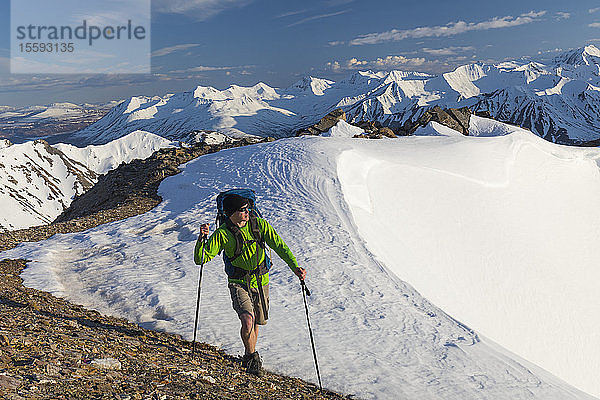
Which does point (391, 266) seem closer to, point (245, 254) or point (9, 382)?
point (245, 254)

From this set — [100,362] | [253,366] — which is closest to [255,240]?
[253,366]

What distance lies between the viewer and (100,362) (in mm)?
6457

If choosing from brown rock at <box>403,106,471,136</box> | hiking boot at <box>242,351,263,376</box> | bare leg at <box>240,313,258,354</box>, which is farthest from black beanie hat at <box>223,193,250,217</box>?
brown rock at <box>403,106,471,136</box>

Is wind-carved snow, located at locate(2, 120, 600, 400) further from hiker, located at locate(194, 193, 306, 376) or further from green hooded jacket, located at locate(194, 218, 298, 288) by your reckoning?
green hooded jacket, located at locate(194, 218, 298, 288)

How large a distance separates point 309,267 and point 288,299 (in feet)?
5.79

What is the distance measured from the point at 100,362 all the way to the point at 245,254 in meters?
2.67

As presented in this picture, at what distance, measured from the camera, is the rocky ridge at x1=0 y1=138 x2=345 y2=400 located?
557cm

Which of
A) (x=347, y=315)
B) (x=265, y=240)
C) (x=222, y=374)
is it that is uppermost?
(x=265, y=240)

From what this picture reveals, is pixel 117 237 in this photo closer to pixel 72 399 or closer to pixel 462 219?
pixel 72 399

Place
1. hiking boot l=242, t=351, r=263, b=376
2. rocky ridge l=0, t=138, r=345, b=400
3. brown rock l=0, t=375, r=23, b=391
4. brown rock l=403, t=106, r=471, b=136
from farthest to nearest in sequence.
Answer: brown rock l=403, t=106, r=471, b=136 < hiking boot l=242, t=351, r=263, b=376 < rocky ridge l=0, t=138, r=345, b=400 < brown rock l=0, t=375, r=23, b=391

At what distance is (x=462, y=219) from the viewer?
2088 cm

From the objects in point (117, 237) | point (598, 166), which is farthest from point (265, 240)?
point (598, 166)

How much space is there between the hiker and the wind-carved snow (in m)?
1.84

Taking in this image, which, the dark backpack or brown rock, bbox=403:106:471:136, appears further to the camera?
brown rock, bbox=403:106:471:136
